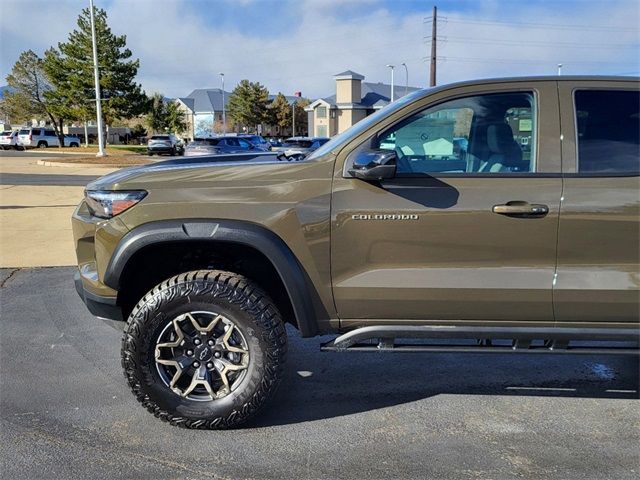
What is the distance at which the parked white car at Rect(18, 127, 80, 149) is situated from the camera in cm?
4966

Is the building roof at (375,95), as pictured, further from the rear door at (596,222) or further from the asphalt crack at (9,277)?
the rear door at (596,222)

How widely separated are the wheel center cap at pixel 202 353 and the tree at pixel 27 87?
58.3 meters

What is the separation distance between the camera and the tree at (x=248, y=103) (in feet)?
238

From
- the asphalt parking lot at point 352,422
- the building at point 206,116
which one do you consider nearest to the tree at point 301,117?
the building at point 206,116

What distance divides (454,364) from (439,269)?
1.53 m

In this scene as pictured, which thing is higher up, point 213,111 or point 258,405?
point 213,111

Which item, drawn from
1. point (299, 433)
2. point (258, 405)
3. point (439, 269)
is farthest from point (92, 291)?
point (439, 269)

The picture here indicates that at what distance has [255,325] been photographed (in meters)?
3.18

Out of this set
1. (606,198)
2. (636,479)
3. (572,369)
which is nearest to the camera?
(636,479)

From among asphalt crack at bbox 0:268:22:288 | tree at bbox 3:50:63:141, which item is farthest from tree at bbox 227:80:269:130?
asphalt crack at bbox 0:268:22:288

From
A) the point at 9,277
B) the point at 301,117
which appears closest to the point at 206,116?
the point at 301,117

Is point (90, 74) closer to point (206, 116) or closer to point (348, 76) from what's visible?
point (348, 76)

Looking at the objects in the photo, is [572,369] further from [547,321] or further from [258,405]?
[258,405]

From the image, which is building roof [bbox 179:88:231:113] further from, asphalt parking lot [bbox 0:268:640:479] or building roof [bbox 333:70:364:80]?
asphalt parking lot [bbox 0:268:640:479]
